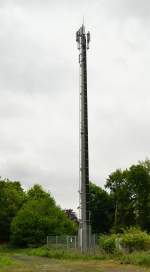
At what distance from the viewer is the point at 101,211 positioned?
103562mm

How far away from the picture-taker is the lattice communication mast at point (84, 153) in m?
57.2

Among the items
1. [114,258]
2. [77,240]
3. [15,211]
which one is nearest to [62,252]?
[77,240]

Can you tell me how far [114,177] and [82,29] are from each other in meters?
43.3

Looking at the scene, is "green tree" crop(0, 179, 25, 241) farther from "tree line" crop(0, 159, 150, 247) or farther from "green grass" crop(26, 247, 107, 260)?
"green grass" crop(26, 247, 107, 260)

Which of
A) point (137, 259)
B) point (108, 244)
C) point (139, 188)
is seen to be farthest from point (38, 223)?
point (137, 259)

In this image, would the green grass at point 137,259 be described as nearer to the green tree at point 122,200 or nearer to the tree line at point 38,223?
the tree line at point 38,223

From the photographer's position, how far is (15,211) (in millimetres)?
90938

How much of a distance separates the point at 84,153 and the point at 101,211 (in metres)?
46.6

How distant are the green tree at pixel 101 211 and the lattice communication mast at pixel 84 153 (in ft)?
145

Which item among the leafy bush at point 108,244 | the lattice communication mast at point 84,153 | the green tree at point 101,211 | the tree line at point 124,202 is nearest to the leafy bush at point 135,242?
the leafy bush at point 108,244

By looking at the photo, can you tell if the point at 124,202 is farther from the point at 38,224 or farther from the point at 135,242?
the point at 135,242

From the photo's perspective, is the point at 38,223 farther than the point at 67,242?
Yes

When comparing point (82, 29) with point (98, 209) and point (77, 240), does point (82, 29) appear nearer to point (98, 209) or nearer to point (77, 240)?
point (77, 240)

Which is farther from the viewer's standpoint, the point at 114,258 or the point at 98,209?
the point at 98,209
